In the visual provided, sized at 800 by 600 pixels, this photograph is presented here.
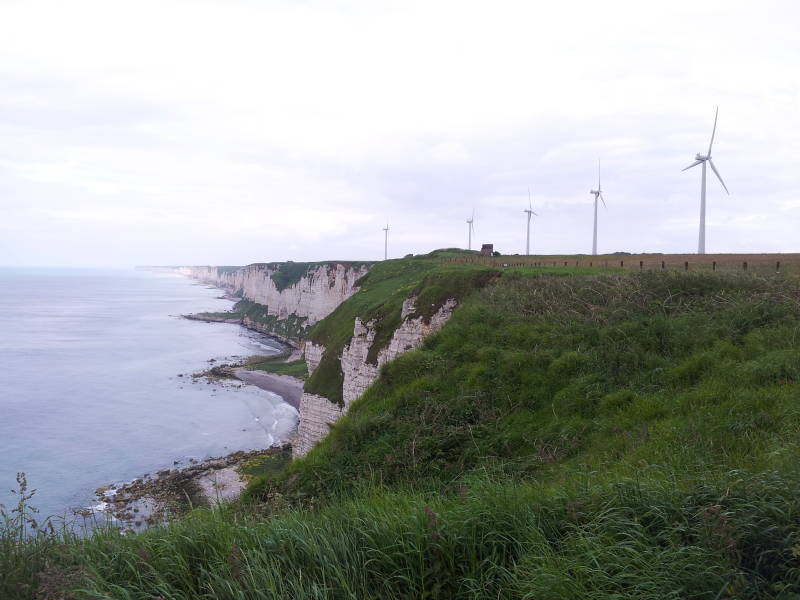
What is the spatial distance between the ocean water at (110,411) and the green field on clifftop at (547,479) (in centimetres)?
1934

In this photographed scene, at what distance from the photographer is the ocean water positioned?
36188 mm

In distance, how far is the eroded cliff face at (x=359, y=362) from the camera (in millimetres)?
24672

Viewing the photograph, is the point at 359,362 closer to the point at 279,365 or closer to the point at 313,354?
the point at 313,354

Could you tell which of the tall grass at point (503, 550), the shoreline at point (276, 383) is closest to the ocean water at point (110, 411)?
the shoreline at point (276, 383)

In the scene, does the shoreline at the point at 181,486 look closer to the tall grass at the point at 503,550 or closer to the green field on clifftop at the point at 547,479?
the green field on clifftop at the point at 547,479

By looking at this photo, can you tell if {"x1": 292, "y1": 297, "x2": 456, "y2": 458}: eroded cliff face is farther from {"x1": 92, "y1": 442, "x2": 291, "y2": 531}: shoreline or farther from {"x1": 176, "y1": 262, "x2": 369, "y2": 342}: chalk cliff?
{"x1": 176, "y1": 262, "x2": 369, "y2": 342}: chalk cliff

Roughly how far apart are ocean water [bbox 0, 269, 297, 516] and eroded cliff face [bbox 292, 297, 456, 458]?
42.0 feet

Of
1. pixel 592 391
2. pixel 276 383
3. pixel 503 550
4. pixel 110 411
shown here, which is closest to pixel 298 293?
pixel 276 383

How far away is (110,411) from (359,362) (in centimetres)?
3606

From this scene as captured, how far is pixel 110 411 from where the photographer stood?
50438 mm

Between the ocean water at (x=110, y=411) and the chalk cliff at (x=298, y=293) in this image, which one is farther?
the chalk cliff at (x=298, y=293)

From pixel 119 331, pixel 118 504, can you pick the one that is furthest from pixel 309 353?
pixel 119 331

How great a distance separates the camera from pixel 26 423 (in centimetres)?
4559

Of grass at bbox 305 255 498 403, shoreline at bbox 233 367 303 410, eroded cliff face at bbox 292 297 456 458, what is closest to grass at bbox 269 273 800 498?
eroded cliff face at bbox 292 297 456 458
